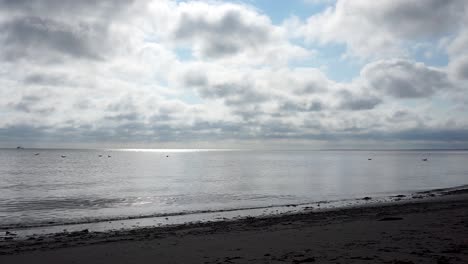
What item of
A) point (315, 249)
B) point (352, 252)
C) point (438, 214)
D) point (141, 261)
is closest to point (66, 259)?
point (141, 261)

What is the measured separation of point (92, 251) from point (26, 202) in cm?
2396

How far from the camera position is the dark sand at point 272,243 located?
1213 centimetres

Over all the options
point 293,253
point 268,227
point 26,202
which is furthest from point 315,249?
point 26,202

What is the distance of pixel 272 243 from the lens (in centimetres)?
1475

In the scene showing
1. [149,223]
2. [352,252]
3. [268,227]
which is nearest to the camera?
[352,252]

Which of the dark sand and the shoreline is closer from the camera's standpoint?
the dark sand

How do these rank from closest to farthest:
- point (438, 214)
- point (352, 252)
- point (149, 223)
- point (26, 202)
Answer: point (352, 252) < point (438, 214) < point (149, 223) < point (26, 202)

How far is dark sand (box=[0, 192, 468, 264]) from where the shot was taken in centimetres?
1213

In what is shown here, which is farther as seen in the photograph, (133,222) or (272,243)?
(133,222)

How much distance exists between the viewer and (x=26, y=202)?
1332 inches

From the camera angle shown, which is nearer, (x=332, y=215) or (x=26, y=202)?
(x=332, y=215)

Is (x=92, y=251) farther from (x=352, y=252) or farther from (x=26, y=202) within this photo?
(x=26, y=202)

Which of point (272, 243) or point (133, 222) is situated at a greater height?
point (272, 243)

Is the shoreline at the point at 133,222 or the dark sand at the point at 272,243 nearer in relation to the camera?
the dark sand at the point at 272,243
